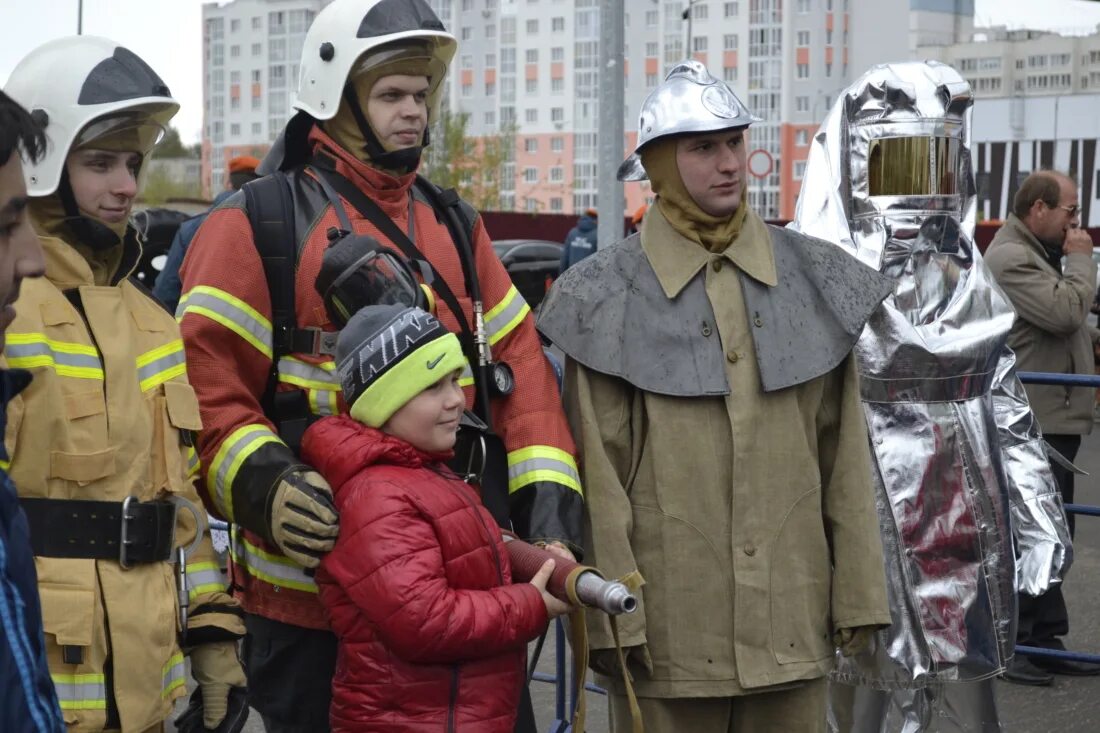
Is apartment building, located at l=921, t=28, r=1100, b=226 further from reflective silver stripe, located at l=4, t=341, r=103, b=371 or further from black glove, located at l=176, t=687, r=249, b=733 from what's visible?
reflective silver stripe, located at l=4, t=341, r=103, b=371

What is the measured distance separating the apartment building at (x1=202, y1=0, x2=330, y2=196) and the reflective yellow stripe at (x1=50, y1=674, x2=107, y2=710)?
3830 inches

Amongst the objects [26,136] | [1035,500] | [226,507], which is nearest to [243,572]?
[226,507]

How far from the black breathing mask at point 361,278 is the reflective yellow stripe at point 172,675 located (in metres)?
0.81

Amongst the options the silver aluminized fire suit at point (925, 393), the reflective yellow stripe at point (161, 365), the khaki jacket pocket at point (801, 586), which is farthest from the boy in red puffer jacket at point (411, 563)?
the silver aluminized fire suit at point (925, 393)

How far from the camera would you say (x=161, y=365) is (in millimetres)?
3080

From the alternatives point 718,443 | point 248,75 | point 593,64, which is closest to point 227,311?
point 718,443

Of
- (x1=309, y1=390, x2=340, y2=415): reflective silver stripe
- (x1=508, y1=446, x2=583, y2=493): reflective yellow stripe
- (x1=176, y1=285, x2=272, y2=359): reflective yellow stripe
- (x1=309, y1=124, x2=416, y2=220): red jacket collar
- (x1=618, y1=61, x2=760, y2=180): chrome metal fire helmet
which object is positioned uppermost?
(x1=618, y1=61, x2=760, y2=180): chrome metal fire helmet

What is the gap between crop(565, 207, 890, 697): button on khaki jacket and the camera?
3.40m

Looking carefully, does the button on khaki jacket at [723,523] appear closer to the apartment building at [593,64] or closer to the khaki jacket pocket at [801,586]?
the khaki jacket pocket at [801,586]

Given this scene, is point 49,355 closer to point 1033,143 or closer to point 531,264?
point 531,264

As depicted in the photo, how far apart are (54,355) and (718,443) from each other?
4.91 ft

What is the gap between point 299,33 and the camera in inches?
3905

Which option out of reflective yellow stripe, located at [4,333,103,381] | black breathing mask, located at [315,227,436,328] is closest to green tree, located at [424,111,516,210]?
black breathing mask, located at [315,227,436,328]

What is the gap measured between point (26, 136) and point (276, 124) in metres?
99.5
